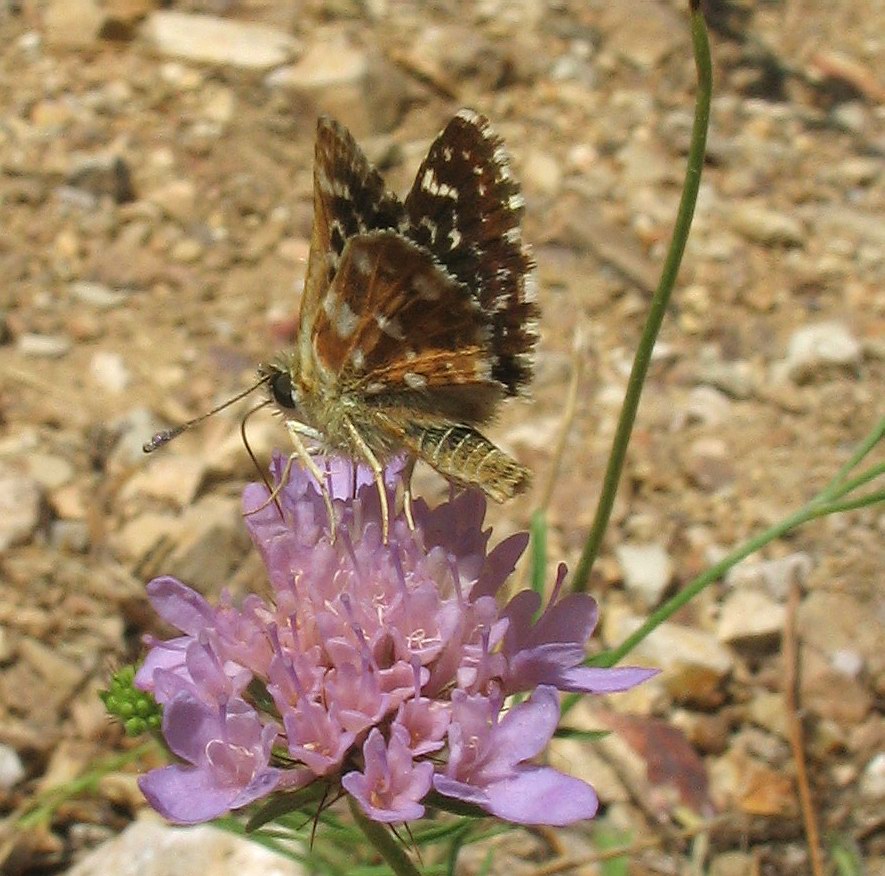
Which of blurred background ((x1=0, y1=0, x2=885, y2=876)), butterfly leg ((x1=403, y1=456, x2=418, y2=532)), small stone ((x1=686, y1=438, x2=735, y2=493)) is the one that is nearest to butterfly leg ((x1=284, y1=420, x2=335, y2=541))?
butterfly leg ((x1=403, y1=456, x2=418, y2=532))

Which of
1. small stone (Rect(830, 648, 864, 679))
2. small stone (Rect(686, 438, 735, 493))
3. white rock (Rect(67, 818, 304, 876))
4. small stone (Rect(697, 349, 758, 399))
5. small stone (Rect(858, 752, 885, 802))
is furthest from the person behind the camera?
small stone (Rect(697, 349, 758, 399))

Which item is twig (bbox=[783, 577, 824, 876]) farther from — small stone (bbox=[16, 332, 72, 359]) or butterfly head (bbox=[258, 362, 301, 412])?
small stone (bbox=[16, 332, 72, 359])

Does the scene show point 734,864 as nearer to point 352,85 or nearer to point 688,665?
point 688,665

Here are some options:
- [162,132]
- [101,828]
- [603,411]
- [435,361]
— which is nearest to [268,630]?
[435,361]

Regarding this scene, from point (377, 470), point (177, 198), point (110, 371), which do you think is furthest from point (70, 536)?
point (377, 470)

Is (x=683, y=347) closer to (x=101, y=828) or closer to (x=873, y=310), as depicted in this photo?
(x=873, y=310)

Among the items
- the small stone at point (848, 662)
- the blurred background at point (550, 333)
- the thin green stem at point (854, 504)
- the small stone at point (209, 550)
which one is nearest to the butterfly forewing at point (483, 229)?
the thin green stem at point (854, 504)
